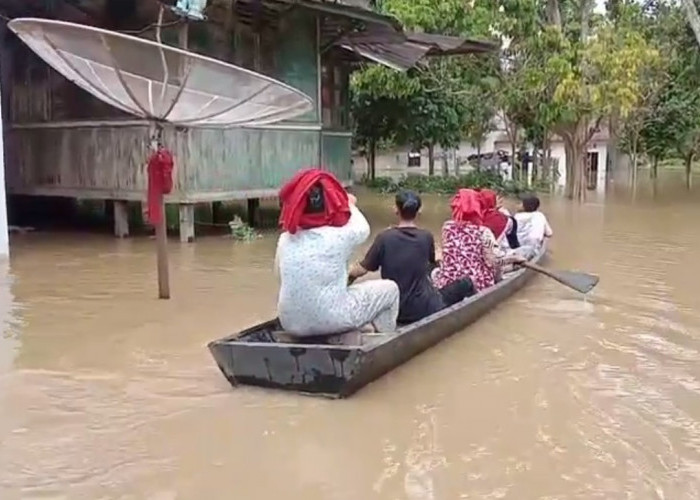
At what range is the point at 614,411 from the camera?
5668 millimetres

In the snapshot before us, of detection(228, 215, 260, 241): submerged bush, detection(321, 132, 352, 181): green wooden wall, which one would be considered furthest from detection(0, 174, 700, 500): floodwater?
detection(321, 132, 352, 181): green wooden wall

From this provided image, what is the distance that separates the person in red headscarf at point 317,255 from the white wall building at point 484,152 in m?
28.4

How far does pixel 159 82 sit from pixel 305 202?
113 inches

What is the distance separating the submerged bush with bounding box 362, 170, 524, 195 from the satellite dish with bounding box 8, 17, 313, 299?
726 inches

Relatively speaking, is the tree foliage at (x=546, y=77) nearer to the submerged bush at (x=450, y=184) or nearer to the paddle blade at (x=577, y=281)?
the submerged bush at (x=450, y=184)

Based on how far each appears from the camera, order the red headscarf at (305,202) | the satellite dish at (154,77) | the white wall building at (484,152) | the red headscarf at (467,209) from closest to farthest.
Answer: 1. the red headscarf at (305,202)
2. the satellite dish at (154,77)
3. the red headscarf at (467,209)
4. the white wall building at (484,152)

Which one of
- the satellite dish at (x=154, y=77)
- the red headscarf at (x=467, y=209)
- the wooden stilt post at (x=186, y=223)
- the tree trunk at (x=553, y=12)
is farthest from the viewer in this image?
the tree trunk at (x=553, y=12)

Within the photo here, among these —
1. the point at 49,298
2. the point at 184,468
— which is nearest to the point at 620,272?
the point at 49,298

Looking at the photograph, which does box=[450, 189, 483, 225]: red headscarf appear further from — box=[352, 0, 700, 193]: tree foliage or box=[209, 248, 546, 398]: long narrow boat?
box=[352, 0, 700, 193]: tree foliage

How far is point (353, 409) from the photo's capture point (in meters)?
5.56

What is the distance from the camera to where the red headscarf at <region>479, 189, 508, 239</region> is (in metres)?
8.96

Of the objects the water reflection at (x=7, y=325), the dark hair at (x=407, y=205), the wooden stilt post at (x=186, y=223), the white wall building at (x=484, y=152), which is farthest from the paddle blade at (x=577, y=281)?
the white wall building at (x=484, y=152)

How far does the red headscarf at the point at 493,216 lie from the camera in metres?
8.96

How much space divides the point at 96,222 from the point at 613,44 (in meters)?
12.6
